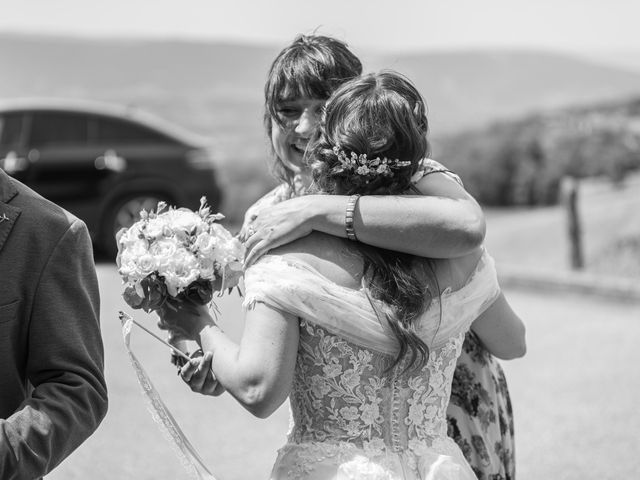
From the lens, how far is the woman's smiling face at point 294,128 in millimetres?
3033

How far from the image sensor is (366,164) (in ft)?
7.73

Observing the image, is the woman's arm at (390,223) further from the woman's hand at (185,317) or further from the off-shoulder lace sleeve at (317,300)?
the woman's hand at (185,317)

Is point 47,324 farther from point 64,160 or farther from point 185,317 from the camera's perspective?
point 64,160

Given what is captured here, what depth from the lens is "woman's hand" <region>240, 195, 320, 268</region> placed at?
238 cm

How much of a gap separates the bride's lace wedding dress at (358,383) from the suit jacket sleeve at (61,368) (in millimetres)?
366

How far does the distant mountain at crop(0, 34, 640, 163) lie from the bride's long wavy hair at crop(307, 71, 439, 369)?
13.8 metres

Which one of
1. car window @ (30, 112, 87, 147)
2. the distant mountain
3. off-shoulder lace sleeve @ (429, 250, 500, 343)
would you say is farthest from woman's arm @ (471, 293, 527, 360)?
the distant mountain

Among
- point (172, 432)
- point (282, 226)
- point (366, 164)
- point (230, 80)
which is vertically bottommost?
point (230, 80)

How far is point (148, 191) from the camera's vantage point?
12164 millimetres

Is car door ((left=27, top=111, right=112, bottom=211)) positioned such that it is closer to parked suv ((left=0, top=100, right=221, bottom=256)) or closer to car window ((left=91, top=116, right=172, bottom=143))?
parked suv ((left=0, top=100, right=221, bottom=256))

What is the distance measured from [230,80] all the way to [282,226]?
2005 centimetres

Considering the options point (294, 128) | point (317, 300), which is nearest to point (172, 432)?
point (317, 300)

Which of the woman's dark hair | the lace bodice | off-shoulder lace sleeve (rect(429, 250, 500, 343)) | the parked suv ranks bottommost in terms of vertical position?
the parked suv

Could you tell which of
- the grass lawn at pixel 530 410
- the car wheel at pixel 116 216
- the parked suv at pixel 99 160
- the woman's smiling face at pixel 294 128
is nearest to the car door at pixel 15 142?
the parked suv at pixel 99 160
